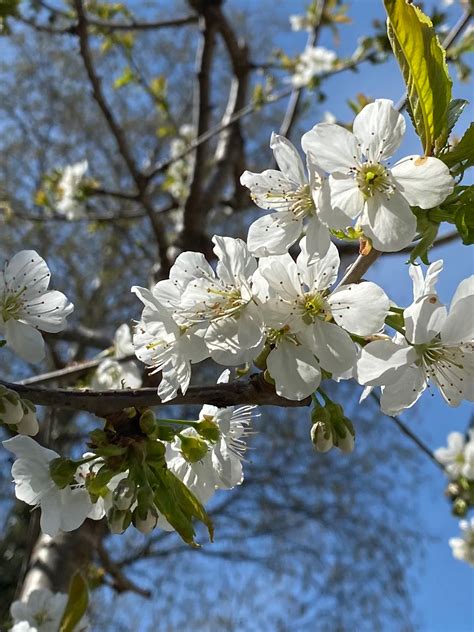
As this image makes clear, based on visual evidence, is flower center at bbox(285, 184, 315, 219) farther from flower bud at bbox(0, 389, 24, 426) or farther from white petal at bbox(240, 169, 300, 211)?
flower bud at bbox(0, 389, 24, 426)

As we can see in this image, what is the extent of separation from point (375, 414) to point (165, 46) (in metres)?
4.70

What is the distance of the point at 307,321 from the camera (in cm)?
75

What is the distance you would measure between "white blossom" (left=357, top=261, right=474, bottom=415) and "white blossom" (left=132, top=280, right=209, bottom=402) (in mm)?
190

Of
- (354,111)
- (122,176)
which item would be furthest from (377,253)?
(122,176)

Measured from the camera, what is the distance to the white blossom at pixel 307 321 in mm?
720

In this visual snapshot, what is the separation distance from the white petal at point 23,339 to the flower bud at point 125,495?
0.77ft

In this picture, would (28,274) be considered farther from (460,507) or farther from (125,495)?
(460,507)

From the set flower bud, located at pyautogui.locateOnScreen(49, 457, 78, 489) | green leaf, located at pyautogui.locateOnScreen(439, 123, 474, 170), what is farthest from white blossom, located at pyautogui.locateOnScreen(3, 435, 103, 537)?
green leaf, located at pyautogui.locateOnScreen(439, 123, 474, 170)

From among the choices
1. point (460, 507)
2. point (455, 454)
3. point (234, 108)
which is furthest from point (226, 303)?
point (234, 108)

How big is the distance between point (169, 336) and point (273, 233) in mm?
169

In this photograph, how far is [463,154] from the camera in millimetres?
732

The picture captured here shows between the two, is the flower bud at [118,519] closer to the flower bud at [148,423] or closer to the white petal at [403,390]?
the flower bud at [148,423]

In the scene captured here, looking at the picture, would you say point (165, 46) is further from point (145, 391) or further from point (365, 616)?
point (145, 391)

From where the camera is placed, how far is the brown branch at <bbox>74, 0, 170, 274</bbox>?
7.09 feet
